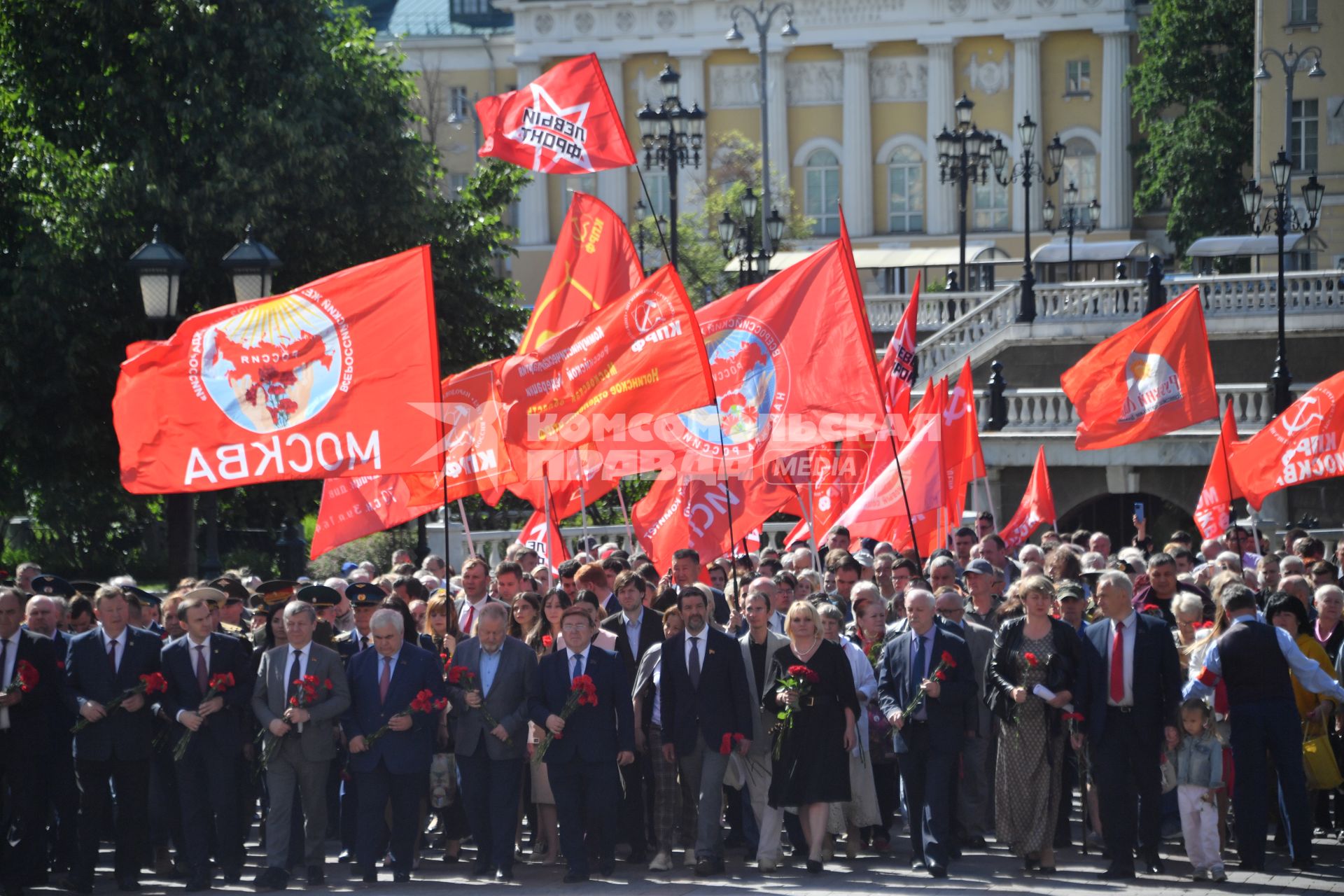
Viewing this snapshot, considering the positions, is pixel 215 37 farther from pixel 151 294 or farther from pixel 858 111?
pixel 858 111

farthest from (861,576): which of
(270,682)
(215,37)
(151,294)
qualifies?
(215,37)

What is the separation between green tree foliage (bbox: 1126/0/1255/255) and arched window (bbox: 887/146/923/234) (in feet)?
34.4

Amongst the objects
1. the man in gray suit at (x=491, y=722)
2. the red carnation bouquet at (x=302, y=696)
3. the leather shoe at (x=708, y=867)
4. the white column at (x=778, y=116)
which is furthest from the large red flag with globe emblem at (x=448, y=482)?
the white column at (x=778, y=116)

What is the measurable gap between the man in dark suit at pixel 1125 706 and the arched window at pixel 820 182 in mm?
60547

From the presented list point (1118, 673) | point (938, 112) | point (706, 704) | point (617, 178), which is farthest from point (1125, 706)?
point (617, 178)

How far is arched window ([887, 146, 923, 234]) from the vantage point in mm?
71625

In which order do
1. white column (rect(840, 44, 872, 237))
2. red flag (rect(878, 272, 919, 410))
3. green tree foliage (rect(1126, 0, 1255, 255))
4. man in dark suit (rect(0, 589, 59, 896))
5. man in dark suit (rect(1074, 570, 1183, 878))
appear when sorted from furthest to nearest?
white column (rect(840, 44, 872, 237)) → green tree foliage (rect(1126, 0, 1255, 255)) → red flag (rect(878, 272, 919, 410)) → man in dark suit (rect(0, 589, 59, 896)) → man in dark suit (rect(1074, 570, 1183, 878))

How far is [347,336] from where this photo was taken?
1283 cm

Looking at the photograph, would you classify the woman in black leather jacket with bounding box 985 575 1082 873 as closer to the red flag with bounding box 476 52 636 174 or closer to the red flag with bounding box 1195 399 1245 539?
the red flag with bounding box 476 52 636 174

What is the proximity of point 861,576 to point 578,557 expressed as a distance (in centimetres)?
281

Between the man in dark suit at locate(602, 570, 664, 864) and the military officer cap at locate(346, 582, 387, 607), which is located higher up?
the military officer cap at locate(346, 582, 387, 607)

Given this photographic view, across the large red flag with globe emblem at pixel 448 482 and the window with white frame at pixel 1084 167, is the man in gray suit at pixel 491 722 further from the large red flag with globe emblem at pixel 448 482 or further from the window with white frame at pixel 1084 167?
the window with white frame at pixel 1084 167

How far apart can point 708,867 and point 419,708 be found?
198 centimetres

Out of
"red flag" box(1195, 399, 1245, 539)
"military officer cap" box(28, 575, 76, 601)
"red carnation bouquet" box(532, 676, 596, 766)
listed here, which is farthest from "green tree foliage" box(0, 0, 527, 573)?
"red carnation bouquet" box(532, 676, 596, 766)
